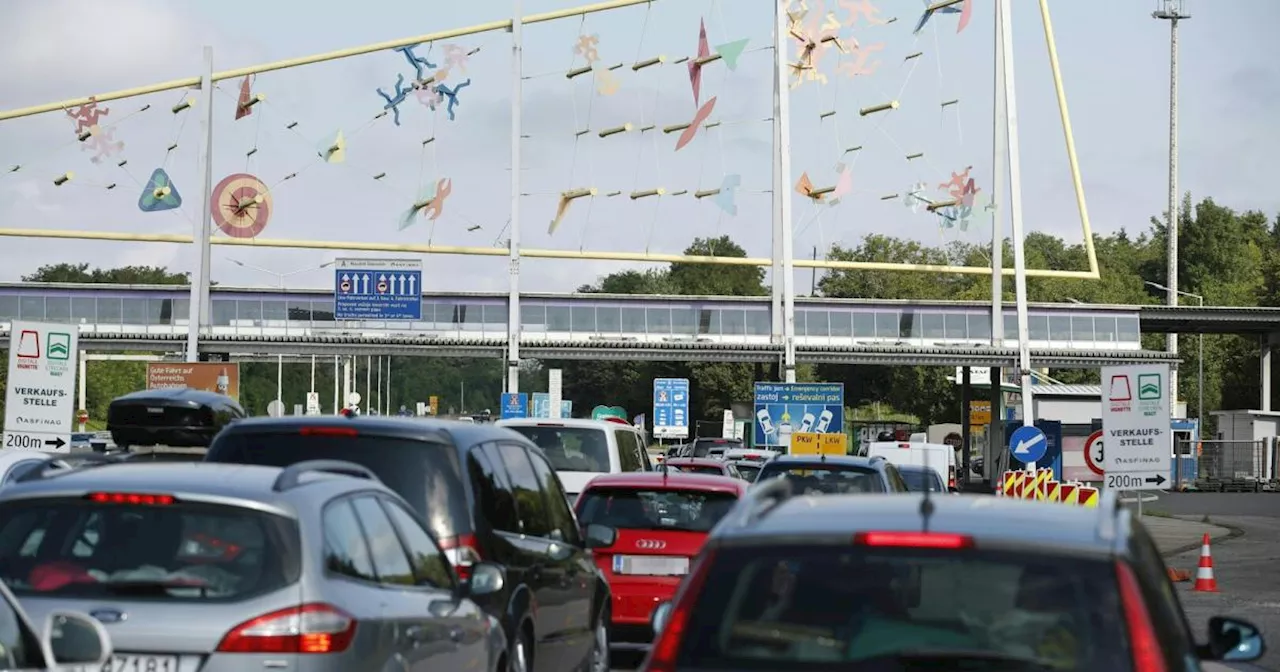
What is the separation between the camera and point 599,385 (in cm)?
14488

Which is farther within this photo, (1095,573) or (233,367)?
(233,367)

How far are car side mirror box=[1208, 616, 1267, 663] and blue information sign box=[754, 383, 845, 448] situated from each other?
4802cm

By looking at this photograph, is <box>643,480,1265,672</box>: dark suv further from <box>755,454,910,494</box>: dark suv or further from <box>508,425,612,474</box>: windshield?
<box>508,425,612,474</box>: windshield

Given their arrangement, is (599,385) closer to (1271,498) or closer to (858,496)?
(1271,498)

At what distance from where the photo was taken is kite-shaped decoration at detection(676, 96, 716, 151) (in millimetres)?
68875

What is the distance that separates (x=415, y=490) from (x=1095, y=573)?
5.33 metres

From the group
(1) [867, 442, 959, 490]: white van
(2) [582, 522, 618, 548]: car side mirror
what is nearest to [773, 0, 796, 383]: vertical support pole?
(1) [867, 442, 959, 490]: white van

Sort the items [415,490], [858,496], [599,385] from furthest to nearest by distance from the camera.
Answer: [599,385] → [415,490] → [858,496]

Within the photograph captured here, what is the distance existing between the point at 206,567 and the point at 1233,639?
354 centimetres

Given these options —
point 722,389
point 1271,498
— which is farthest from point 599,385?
point 1271,498

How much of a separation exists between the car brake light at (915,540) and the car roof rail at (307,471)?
2.66 m

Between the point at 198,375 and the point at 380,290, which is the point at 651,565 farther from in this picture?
the point at 380,290

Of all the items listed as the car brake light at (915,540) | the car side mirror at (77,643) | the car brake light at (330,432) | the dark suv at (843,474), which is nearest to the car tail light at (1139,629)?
the car brake light at (915,540)

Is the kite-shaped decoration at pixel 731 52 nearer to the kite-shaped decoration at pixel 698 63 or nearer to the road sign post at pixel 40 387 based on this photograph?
the kite-shaped decoration at pixel 698 63
